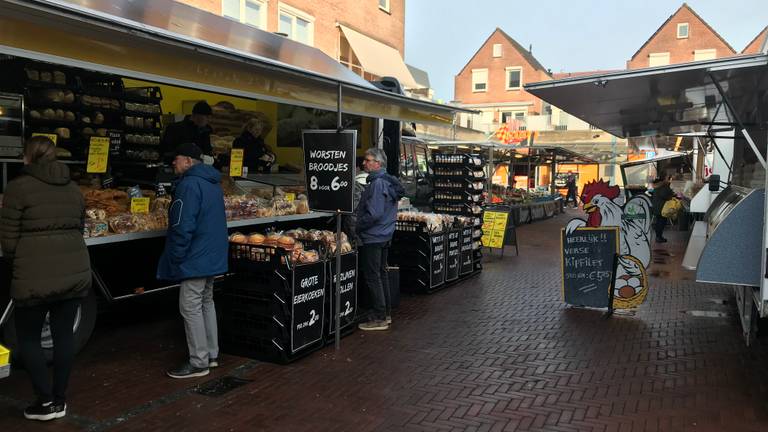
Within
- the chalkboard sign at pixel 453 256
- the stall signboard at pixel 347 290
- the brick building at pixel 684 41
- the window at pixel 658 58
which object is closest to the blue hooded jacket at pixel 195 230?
the stall signboard at pixel 347 290

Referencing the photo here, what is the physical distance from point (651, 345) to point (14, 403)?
560 centimetres

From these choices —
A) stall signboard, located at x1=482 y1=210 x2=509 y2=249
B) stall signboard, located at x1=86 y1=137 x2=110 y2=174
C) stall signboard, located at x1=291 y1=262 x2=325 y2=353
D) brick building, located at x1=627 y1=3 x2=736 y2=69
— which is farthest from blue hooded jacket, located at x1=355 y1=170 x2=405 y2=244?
brick building, located at x1=627 y1=3 x2=736 y2=69

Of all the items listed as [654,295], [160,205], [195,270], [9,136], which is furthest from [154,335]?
[654,295]

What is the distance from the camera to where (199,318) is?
486 centimetres

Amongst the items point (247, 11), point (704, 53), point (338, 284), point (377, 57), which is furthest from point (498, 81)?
point (338, 284)

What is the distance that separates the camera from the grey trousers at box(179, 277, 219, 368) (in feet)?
15.7

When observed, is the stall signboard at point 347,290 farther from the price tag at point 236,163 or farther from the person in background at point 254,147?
the person in background at point 254,147

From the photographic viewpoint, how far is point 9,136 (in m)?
5.91

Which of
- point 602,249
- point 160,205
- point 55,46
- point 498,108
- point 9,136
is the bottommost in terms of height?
point 602,249

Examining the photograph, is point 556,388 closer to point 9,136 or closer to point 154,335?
point 154,335

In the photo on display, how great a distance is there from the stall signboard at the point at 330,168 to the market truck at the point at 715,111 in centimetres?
172

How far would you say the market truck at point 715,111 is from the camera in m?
4.46

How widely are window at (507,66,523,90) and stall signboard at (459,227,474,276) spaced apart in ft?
132

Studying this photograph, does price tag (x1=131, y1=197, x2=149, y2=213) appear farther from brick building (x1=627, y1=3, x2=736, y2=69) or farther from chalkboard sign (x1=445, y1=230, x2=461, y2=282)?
brick building (x1=627, y1=3, x2=736, y2=69)
